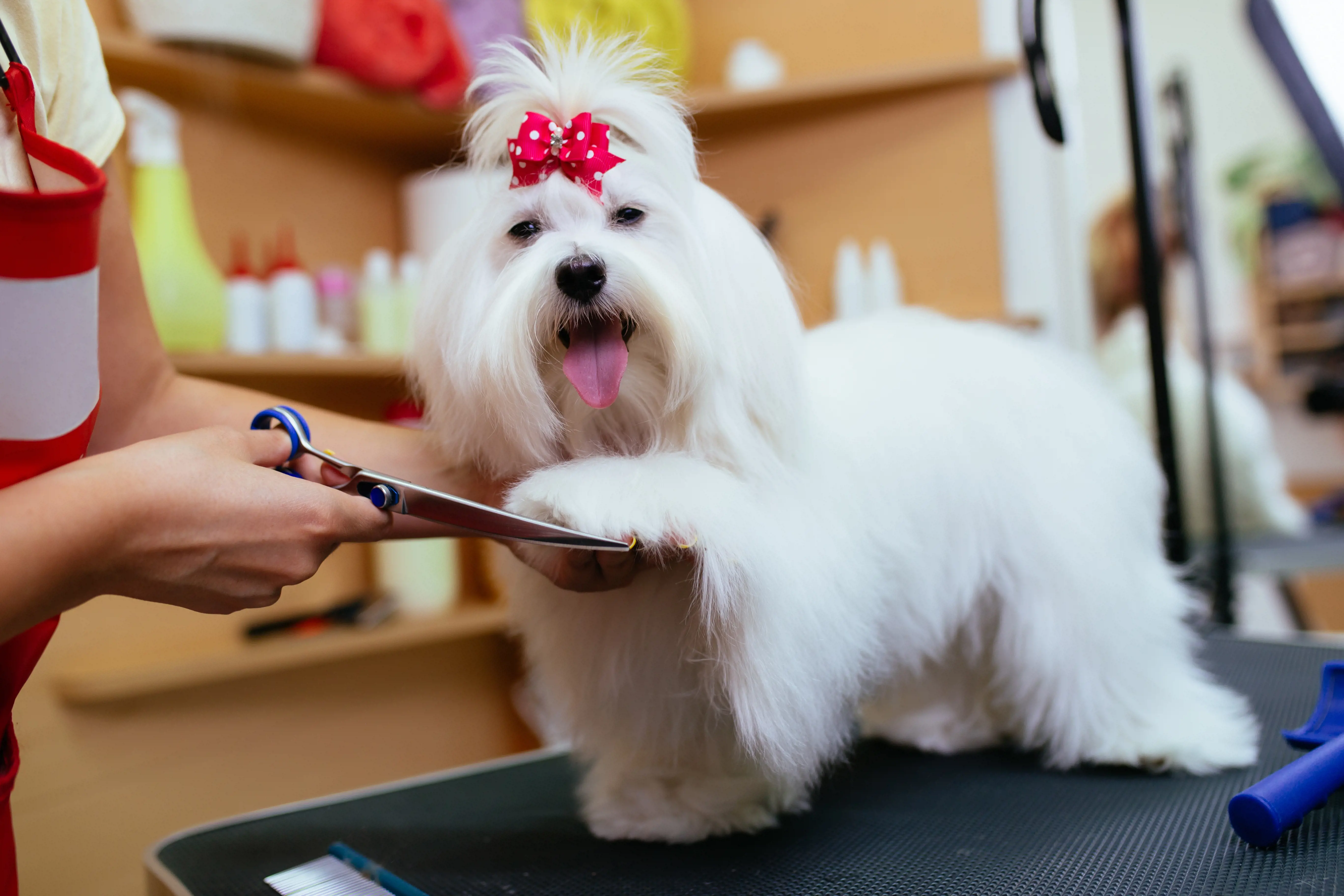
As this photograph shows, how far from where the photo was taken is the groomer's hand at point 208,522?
584mm

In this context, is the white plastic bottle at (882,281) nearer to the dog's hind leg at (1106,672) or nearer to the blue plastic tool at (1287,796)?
the dog's hind leg at (1106,672)

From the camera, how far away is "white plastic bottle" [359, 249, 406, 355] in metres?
1.84

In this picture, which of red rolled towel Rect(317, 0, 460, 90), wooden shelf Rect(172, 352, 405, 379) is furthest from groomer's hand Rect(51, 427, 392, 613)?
red rolled towel Rect(317, 0, 460, 90)

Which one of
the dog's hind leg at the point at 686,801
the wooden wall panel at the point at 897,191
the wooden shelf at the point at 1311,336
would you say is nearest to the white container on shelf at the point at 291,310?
the wooden wall panel at the point at 897,191

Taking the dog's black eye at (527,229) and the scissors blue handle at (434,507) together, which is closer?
the scissors blue handle at (434,507)

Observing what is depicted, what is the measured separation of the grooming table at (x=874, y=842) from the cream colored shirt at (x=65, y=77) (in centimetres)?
62

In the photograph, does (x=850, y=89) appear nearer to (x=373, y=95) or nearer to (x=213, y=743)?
(x=373, y=95)

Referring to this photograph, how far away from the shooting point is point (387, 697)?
2025 millimetres

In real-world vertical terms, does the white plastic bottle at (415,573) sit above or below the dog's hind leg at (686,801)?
above

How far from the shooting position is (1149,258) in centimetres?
145

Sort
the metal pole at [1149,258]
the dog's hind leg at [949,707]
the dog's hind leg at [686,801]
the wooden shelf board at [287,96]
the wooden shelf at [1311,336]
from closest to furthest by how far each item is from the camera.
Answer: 1. the dog's hind leg at [686,801]
2. the dog's hind leg at [949,707]
3. the metal pole at [1149,258]
4. the wooden shelf board at [287,96]
5. the wooden shelf at [1311,336]

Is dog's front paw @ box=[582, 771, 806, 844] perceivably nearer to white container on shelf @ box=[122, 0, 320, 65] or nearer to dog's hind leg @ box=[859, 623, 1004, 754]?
dog's hind leg @ box=[859, 623, 1004, 754]

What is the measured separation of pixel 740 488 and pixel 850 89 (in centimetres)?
155

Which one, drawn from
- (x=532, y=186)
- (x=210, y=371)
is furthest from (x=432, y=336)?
(x=210, y=371)
